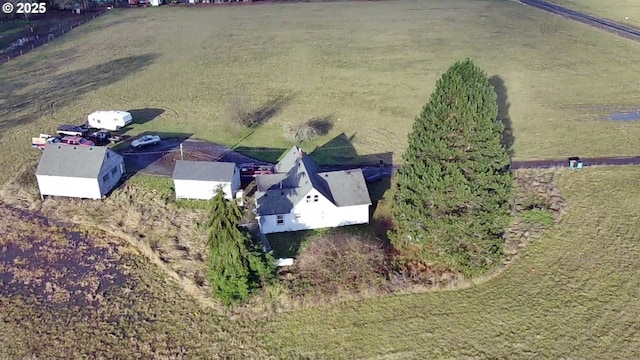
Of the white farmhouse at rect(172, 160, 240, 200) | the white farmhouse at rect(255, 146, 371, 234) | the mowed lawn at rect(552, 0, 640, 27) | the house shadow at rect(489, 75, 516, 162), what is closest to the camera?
the white farmhouse at rect(255, 146, 371, 234)

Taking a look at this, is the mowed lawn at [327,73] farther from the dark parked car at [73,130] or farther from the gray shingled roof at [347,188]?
the gray shingled roof at [347,188]

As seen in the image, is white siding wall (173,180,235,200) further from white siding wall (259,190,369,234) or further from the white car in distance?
the white car in distance

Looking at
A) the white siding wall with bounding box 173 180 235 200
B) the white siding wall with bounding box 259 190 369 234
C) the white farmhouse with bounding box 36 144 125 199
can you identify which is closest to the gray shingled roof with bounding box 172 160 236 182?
the white siding wall with bounding box 173 180 235 200

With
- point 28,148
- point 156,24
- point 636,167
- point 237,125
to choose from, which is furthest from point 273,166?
point 156,24


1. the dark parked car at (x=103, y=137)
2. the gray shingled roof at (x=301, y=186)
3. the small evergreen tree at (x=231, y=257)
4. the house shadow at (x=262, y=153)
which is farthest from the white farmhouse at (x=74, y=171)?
the small evergreen tree at (x=231, y=257)

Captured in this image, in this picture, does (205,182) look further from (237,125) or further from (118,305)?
(237,125)

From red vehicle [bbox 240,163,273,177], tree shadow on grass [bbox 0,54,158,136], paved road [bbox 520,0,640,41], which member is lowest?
red vehicle [bbox 240,163,273,177]

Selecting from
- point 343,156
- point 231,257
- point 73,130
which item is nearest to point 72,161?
point 73,130

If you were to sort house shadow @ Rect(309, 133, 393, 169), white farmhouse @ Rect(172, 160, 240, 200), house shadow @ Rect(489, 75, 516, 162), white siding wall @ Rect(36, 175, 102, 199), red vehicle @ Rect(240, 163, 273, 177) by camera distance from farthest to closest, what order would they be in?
house shadow @ Rect(489, 75, 516, 162) < house shadow @ Rect(309, 133, 393, 169) < red vehicle @ Rect(240, 163, 273, 177) < white siding wall @ Rect(36, 175, 102, 199) < white farmhouse @ Rect(172, 160, 240, 200)
